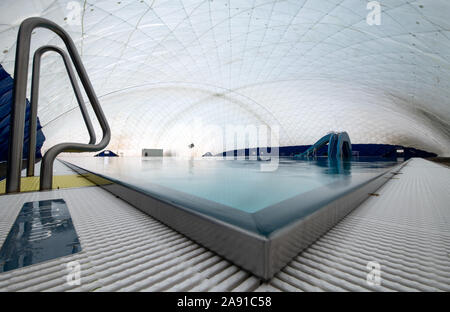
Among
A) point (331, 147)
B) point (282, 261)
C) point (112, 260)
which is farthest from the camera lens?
point (331, 147)

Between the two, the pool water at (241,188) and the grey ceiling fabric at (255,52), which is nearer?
the pool water at (241,188)

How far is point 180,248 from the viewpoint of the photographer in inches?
90.4

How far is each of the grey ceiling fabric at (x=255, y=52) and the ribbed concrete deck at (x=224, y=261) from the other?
17.1 meters

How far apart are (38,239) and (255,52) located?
98.0ft

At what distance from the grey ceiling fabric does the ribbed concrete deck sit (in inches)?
675

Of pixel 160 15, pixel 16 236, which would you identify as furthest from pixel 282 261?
pixel 160 15

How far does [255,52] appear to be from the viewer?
27.3 metres

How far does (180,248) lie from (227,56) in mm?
30340

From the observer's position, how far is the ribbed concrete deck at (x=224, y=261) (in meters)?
1.62

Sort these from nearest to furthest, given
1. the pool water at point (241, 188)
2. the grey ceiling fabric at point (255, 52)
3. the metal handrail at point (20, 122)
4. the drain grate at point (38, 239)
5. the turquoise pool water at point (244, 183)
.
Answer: the drain grate at point (38, 239) < the pool water at point (241, 188) < the turquoise pool water at point (244, 183) < the metal handrail at point (20, 122) < the grey ceiling fabric at point (255, 52)

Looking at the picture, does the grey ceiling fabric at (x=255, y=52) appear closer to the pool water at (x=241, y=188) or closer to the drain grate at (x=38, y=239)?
the pool water at (x=241, y=188)

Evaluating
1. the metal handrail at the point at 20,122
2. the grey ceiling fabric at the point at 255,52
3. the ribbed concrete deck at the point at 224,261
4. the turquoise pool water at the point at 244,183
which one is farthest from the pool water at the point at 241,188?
the grey ceiling fabric at the point at 255,52
